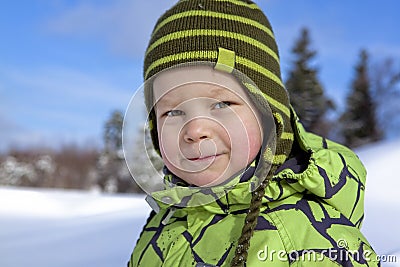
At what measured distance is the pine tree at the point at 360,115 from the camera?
13469 mm

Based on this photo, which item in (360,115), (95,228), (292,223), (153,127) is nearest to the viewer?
(292,223)

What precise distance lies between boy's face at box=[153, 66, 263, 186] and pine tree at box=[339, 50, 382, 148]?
12.8 m

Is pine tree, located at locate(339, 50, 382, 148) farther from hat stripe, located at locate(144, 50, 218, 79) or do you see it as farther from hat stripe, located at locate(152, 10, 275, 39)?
hat stripe, located at locate(144, 50, 218, 79)

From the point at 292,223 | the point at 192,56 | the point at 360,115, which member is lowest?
the point at 292,223

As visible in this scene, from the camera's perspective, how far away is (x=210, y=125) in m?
1.01

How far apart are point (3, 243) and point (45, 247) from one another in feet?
1.10

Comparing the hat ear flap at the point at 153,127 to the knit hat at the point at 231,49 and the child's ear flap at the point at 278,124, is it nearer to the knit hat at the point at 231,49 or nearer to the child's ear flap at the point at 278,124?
the knit hat at the point at 231,49

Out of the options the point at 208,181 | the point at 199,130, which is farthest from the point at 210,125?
the point at 208,181

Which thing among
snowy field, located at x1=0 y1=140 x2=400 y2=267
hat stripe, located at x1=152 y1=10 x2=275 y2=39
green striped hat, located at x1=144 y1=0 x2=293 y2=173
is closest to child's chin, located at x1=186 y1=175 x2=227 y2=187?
green striped hat, located at x1=144 y1=0 x2=293 y2=173

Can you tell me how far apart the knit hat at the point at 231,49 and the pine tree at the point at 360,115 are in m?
12.6

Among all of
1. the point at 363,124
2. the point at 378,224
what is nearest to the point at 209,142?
the point at 378,224

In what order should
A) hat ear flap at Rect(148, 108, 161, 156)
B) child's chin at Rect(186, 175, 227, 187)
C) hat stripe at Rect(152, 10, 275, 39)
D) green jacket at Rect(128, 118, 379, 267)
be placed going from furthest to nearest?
hat ear flap at Rect(148, 108, 161, 156)
hat stripe at Rect(152, 10, 275, 39)
child's chin at Rect(186, 175, 227, 187)
green jacket at Rect(128, 118, 379, 267)

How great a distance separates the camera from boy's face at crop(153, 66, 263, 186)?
102 cm

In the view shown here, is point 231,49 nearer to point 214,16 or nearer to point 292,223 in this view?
point 214,16
